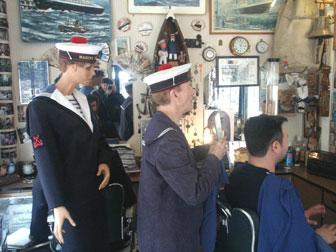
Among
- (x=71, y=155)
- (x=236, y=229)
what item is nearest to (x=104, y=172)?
(x=71, y=155)

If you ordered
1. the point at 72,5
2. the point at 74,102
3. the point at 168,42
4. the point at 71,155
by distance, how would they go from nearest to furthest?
1. the point at 71,155
2. the point at 74,102
3. the point at 72,5
4. the point at 168,42

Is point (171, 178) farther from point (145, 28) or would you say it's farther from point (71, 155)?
point (145, 28)

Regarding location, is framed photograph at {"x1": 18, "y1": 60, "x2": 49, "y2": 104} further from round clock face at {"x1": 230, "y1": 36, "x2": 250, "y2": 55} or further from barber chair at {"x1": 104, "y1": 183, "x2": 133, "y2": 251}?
round clock face at {"x1": 230, "y1": 36, "x2": 250, "y2": 55}

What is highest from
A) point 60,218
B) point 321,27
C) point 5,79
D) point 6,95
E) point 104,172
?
point 321,27

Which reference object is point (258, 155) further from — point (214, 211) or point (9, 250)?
point (9, 250)

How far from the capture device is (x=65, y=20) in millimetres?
2508

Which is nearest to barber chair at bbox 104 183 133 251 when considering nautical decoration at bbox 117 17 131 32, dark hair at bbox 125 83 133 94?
dark hair at bbox 125 83 133 94

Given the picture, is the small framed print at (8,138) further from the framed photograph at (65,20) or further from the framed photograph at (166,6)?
the framed photograph at (166,6)

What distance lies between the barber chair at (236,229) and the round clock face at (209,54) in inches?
62.8

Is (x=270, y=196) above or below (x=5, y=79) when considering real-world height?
below

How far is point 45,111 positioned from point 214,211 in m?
0.82

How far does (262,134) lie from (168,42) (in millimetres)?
1380

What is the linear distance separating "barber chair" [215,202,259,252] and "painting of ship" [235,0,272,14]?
189 centimetres

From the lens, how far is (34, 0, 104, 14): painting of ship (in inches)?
96.8
